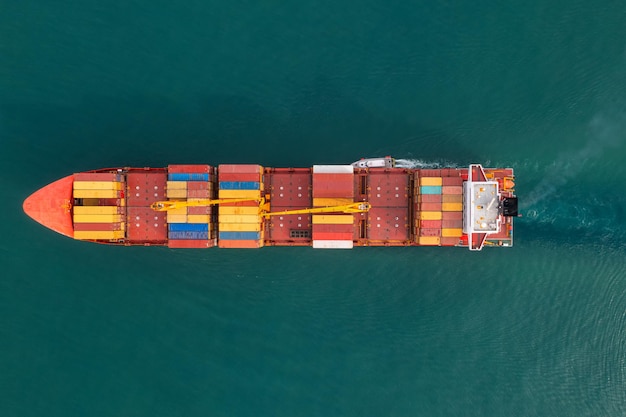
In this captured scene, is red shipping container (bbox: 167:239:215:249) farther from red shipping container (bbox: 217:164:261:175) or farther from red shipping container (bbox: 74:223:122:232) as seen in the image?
red shipping container (bbox: 217:164:261:175)

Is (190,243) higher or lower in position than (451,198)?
lower

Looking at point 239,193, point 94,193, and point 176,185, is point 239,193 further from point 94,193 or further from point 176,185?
point 94,193

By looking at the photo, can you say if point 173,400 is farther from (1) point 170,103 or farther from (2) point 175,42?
(2) point 175,42

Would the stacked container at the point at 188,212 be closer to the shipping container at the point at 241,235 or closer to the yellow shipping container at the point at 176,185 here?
the yellow shipping container at the point at 176,185

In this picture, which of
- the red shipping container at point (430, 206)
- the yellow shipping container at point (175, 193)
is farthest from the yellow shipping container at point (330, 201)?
the yellow shipping container at point (175, 193)

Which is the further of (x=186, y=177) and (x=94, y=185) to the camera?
(x=186, y=177)

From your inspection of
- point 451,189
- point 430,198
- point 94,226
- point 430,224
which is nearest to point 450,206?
point 451,189
